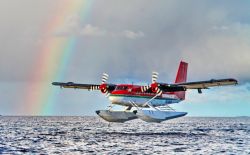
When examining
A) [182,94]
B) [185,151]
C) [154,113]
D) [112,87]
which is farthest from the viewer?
[182,94]

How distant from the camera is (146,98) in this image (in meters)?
70.4

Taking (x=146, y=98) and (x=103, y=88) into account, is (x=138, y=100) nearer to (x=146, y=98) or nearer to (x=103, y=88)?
(x=146, y=98)

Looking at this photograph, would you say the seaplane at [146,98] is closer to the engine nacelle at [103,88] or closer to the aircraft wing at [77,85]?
the engine nacelle at [103,88]

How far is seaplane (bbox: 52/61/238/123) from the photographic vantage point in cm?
6638

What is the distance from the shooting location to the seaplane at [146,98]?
6638 cm

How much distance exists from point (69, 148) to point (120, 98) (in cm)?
2716

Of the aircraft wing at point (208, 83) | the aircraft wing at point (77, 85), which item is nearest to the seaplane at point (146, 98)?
the aircraft wing at point (208, 83)

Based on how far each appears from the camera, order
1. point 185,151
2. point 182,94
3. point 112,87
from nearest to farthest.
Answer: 1. point 185,151
2. point 112,87
3. point 182,94

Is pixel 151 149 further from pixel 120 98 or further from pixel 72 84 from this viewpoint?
pixel 72 84

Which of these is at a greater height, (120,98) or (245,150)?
(120,98)

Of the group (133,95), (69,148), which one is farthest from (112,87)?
(69,148)

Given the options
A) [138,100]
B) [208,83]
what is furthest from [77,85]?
[208,83]

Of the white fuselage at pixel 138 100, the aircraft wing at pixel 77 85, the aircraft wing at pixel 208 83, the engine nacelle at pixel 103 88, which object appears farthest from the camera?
the aircraft wing at pixel 77 85

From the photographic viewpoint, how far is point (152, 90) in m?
70.1
